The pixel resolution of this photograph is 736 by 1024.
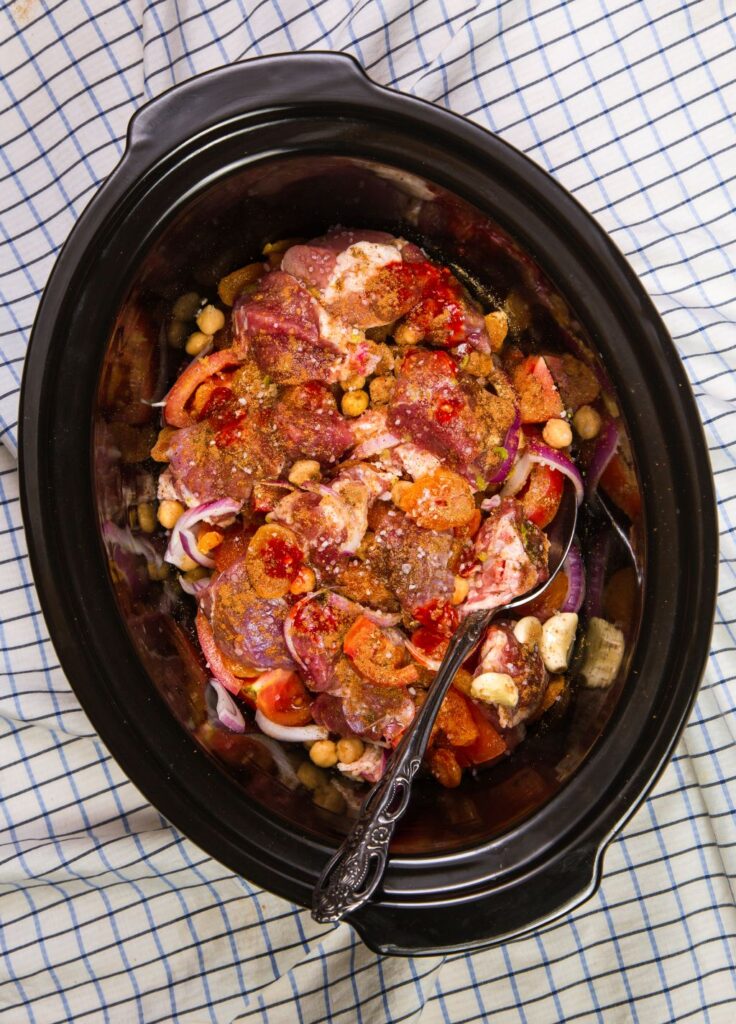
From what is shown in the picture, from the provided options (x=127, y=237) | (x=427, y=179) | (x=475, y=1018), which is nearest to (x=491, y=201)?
(x=427, y=179)

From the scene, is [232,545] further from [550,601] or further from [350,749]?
[550,601]

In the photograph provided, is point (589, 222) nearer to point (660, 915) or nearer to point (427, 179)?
point (427, 179)

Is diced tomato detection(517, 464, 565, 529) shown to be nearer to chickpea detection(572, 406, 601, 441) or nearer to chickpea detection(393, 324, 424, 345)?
chickpea detection(572, 406, 601, 441)

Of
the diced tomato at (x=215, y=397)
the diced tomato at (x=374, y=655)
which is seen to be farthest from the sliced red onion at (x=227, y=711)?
the diced tomato at (x=215, y=397)

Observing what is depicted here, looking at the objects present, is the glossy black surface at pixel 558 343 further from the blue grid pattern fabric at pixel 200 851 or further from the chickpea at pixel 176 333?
the blue grid pattern fabric at pixel 200 851

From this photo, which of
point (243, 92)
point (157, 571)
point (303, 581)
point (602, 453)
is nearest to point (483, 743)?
point (303, 581)
